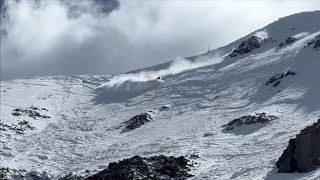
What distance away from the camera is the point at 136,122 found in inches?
3054

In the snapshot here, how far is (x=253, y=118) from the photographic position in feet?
216

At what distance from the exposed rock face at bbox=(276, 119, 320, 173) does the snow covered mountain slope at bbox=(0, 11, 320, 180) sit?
0.91m

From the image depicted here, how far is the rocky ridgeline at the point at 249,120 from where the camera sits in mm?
64938

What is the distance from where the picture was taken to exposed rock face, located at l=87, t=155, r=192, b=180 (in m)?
50.5

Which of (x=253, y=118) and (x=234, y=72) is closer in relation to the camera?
(x=253, y=118)

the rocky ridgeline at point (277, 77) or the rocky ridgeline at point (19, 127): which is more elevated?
the rocky ridgeline at point (19, 127)

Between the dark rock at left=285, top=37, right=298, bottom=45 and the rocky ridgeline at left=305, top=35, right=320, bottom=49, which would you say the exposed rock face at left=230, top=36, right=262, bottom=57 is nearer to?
the dark rock at left=285, top=37, right=298, bottom=45

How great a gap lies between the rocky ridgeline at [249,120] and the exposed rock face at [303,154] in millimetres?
20742

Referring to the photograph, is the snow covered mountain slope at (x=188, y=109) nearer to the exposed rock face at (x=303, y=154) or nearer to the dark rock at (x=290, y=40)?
the dark rock at (x=290, y=40)

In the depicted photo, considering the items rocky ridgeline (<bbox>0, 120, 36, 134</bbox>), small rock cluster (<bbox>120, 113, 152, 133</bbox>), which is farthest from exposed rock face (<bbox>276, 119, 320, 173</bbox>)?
rocky ridgeline (<bbox>0, 120, 36, 134</bbox>)

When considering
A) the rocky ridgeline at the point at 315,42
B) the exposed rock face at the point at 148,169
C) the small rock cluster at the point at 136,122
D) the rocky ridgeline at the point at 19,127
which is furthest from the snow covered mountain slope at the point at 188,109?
the exposed rock face at the point at 148,169

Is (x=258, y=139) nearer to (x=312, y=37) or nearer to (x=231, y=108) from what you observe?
(x=231, y=108)

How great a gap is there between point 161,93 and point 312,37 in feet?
80.6

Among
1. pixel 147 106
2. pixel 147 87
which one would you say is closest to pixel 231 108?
pixel 147 106
